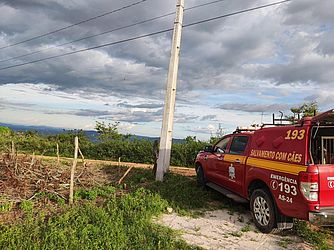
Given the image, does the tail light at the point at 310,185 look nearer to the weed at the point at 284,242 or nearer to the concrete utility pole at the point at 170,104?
the weed at the point at 284,242

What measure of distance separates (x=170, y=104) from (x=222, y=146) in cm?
302

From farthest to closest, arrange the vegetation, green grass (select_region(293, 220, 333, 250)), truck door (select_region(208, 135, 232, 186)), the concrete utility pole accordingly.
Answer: the vegetation
the concrete utility pole
truck door (select_region(208, 135, 232, 186))
green grass (select_region(293, 220, 333, 250))

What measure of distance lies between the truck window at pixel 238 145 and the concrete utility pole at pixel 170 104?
351cm

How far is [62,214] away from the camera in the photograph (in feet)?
23.4

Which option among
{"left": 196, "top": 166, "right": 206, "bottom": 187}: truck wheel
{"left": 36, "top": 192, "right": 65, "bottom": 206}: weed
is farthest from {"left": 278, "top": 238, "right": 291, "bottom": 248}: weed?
{"left": 36, "top": 192, "right": 65, "bottom": 206}: weed

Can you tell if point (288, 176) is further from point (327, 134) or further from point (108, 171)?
point (108, 171)

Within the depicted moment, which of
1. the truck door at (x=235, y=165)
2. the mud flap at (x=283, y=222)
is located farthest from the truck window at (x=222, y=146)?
the mud flap at (x=283, y=222)

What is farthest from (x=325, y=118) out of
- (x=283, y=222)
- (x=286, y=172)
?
(x=283, y=222)

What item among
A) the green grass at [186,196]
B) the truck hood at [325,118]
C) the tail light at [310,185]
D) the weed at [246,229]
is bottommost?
the weed at [246,229]

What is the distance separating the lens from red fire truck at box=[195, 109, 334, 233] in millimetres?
5680

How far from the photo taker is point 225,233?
6863 millimetres

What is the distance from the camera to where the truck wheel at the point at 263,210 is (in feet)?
21.6

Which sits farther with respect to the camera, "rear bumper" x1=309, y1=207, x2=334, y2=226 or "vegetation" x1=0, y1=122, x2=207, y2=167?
"vegetation" x1=0, y1=122, x2=207, y2=167

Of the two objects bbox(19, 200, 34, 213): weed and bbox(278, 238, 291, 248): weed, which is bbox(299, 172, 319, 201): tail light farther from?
bbox(19, 200, 34, 213): weed
